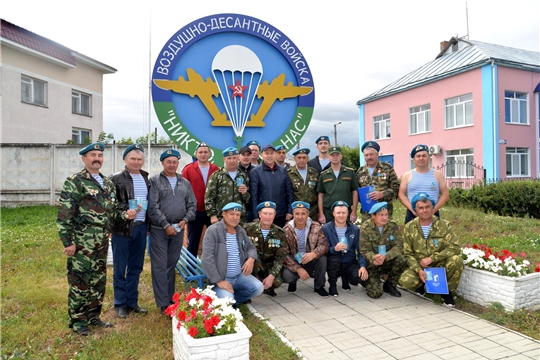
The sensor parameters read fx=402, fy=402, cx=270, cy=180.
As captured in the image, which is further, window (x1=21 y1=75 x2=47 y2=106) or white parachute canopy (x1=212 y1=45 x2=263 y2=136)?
window (x1=21 y1=75 x2=47 y2=106)

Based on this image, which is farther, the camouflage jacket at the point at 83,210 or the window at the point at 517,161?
the window at the point at 517,161

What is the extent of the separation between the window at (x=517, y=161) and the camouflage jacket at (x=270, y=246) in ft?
56.1

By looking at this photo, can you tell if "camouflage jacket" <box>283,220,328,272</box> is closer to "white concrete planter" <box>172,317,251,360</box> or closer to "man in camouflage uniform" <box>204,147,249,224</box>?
"man in camouflage uniform" <box>204,147,249,224</box>

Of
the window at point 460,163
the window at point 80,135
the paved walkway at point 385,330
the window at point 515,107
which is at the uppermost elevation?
the window at point 515,107

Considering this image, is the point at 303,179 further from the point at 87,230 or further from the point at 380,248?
the point at 87,230

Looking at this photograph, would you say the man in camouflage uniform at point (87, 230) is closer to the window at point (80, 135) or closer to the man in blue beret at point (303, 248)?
the man in blue beret at point (303, 248)

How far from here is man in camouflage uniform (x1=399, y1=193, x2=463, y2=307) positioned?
4.57m

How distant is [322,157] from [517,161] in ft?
54.2

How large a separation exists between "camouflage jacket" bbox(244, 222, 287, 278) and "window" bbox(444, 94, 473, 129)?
17.1m

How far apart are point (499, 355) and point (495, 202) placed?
9.33 m

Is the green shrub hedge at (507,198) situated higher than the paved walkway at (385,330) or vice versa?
the green shrub hedge at (507,198)

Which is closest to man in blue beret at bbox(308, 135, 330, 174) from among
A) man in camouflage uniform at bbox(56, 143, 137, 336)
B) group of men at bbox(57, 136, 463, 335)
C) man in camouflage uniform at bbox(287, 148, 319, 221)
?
group of men at bbox(57, 136, 463, 335)

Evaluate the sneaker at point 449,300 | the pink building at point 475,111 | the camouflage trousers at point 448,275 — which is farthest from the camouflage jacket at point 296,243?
the pink building at point 475,111

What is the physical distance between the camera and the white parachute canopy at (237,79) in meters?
4.87
